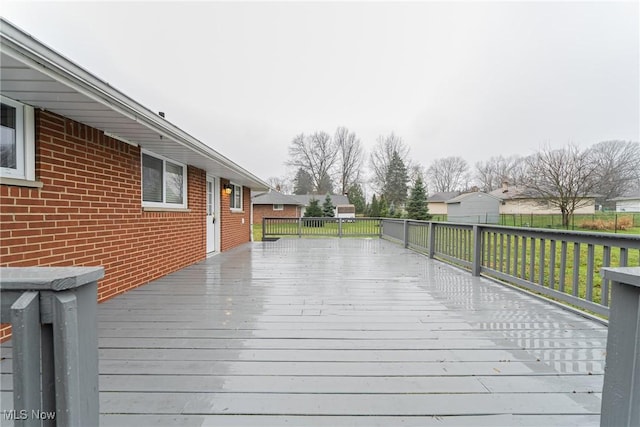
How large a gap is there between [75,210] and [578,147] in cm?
2515

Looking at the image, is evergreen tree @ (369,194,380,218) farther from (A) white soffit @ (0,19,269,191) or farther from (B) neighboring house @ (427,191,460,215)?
(A) white soffit @ (0,19,269,191)

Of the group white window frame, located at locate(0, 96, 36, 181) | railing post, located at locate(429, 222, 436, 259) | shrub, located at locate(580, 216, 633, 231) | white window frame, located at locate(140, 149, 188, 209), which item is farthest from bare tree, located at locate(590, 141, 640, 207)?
white window frame, located at locate(0, 96, 36, 181)

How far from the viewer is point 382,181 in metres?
34.5

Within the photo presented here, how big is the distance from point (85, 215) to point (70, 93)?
154 centimetres

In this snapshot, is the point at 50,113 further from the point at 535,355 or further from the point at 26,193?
the point at 535,355

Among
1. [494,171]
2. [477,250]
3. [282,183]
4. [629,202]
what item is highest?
[494,171]

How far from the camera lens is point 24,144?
260cm

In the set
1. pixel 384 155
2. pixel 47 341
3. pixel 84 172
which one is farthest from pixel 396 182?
pixel 47 341

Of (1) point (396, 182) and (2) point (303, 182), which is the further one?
(2) point (303, 182)

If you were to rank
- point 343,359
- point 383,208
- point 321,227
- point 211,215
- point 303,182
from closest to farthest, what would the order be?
1. point 343,359
2. point 211,215
3. point 321,227
4. point 383,208
5. point 303,182

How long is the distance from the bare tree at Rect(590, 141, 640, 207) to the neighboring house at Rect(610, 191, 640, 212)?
10232 millimetres

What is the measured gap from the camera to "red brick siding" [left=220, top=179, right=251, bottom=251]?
8359mm

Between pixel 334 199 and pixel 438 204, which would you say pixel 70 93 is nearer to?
pixel 334 199

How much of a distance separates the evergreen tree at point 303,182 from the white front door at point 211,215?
28.4 metres
